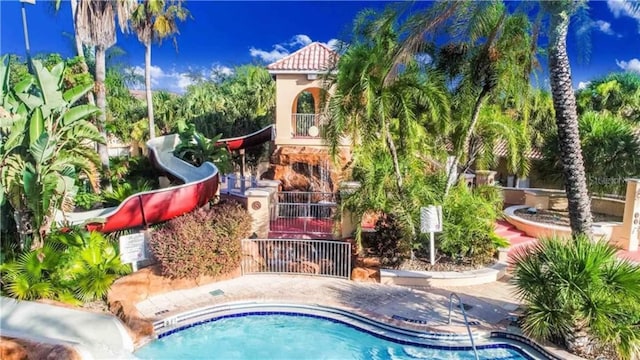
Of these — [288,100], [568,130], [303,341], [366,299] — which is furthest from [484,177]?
[303,341]

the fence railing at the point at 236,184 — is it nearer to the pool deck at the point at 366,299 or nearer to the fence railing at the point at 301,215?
the fence railing at the point at 301,215

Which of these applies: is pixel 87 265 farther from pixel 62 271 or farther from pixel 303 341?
pixel 303 341

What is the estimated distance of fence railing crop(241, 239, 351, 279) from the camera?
39.9 feet

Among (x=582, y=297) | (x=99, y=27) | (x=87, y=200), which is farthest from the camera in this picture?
(x=99, y=27)

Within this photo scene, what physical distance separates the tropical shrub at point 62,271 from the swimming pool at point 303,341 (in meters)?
2.41

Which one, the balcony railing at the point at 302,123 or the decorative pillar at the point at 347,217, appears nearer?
the decorative pillar at the point at 347,217

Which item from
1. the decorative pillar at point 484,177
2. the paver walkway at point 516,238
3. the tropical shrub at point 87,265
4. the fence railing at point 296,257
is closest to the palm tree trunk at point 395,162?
the fence railing at point 296,257

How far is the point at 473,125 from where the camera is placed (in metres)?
12.0

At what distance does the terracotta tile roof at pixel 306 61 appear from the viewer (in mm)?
20980

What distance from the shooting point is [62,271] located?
32.8 feet

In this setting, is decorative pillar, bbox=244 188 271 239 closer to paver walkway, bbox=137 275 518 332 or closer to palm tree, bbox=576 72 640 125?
paver walkway, bbox=137 275 518 332

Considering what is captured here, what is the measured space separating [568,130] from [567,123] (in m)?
0.16

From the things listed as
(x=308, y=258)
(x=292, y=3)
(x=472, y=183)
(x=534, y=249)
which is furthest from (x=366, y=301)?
(x=292, y=3)

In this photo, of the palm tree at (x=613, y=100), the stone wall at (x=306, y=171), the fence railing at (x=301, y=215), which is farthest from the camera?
the palm tree at (x=613, y=100)
